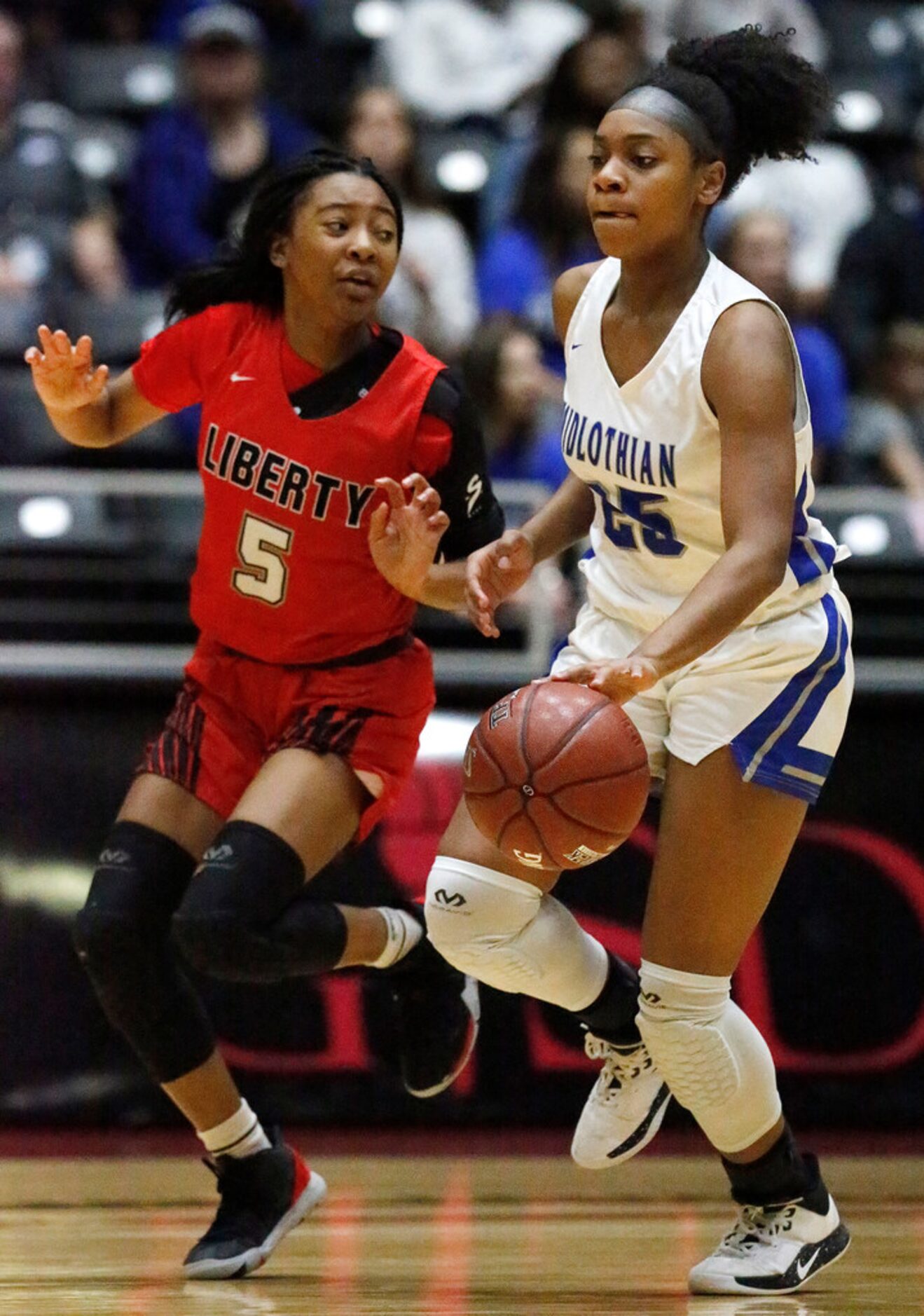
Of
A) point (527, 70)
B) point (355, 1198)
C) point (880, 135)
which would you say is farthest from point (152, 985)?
point (880, 135)

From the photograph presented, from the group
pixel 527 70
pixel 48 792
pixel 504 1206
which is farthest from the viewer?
pixel 527 70

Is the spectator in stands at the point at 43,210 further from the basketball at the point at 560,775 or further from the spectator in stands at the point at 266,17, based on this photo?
the basketball at the point at 560,775

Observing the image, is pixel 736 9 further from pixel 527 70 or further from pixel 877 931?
pixel 877 931

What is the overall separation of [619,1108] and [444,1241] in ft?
2.12

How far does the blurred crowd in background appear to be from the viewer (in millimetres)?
7250

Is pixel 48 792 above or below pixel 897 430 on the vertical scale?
below

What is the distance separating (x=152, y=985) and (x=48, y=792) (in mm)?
1997

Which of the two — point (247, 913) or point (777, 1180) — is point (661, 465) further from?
point (777, 1180)

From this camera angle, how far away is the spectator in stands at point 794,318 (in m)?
6.99

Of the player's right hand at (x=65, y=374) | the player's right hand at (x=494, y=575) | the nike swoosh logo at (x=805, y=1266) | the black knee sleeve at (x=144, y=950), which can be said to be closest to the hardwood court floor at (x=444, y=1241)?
the nike swoosh logo at (x=805, y=1266)

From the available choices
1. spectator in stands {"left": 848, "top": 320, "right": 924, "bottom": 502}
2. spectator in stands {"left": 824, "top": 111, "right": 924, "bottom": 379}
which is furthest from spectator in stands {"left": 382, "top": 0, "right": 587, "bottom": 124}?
spectator in stands {"left": 848, "top": 320, "right": 924, "bottom": 502}

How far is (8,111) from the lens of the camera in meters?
8.20

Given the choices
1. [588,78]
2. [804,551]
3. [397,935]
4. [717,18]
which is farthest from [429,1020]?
[717,18]

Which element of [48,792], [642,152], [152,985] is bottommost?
[48,792]
